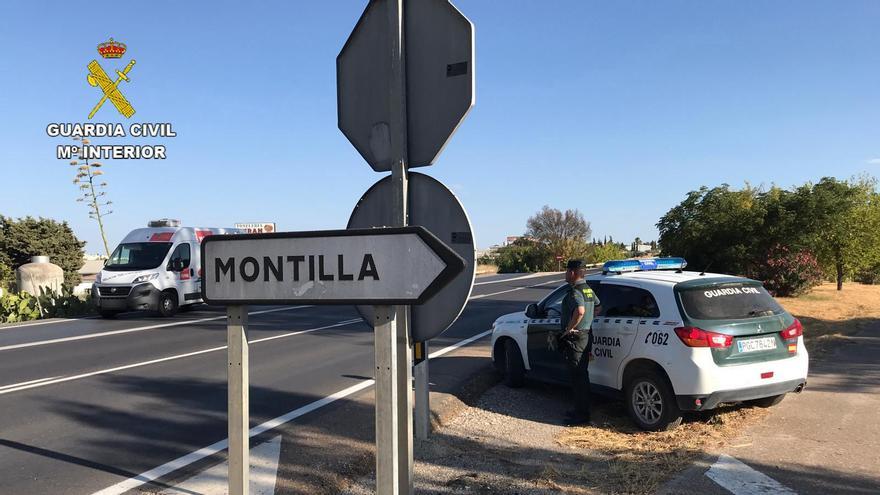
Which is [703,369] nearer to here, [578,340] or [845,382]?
[578,340]

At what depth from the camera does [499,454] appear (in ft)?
17.1

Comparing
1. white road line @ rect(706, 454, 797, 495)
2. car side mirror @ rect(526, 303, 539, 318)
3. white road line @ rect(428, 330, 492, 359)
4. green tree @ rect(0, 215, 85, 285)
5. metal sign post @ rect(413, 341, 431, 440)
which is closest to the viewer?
white road line @ rect(706, 454, 797, 495)

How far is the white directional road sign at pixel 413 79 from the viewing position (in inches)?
155

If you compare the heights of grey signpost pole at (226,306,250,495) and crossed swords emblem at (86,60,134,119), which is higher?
crossed swords emblem at (86,60,134,119)

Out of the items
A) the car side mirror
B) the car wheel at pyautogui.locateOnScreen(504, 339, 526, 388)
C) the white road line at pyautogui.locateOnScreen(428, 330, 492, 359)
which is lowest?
the white road line at pyautogui.locateOnScreen(428, 330, 492, 359)

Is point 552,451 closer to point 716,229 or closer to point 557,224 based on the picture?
point 716,229

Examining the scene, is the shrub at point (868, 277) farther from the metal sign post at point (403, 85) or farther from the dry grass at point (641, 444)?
the metal sign post at point (403, 85)

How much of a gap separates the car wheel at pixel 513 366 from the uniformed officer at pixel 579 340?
59.4 inches

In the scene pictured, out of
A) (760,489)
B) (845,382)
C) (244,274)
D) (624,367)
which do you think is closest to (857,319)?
(845,382)

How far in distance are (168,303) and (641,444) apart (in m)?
14.5

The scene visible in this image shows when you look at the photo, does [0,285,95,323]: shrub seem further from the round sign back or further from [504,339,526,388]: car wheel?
the round sign back

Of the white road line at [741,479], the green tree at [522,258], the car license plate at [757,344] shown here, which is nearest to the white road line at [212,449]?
the white road line at [741,479]

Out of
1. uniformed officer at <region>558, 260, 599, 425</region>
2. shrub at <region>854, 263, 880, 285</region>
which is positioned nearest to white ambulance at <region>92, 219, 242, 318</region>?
uniformed officer at <region>558, 260, 599, 425</region>

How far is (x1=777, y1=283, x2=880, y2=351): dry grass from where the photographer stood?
465 inches
